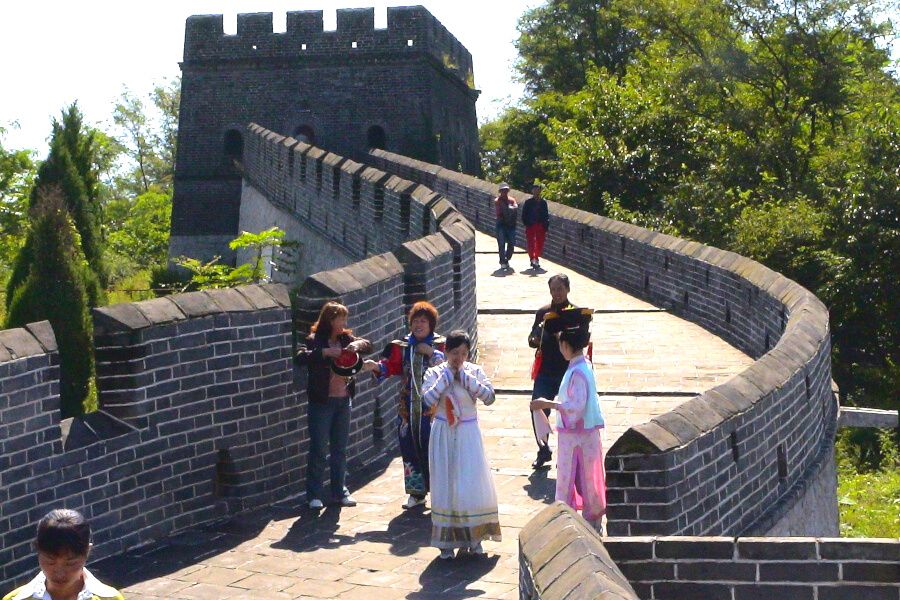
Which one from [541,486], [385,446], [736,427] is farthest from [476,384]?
[385,446]

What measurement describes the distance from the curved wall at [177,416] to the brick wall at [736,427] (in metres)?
2.53

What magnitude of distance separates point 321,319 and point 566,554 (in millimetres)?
4192

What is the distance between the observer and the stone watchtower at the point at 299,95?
3334cm

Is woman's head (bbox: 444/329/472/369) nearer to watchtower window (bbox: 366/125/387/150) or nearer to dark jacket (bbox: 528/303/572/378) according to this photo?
dark jacket (bbox: 528/303/572/378)

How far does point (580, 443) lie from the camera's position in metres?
7.12

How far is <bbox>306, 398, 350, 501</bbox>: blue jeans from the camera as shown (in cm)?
835

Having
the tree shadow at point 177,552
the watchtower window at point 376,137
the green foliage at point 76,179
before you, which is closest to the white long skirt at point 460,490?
the tree shadow at point 177,552

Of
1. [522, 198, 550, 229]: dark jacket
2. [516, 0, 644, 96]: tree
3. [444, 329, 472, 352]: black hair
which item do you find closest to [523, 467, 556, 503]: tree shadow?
[444, 329, 472, 352]: black hair

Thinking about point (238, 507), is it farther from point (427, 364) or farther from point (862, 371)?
point (862, 371)

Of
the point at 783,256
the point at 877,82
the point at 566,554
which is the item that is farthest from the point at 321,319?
the point at 877,82

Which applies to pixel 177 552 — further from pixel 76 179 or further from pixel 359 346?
pixel 76 179

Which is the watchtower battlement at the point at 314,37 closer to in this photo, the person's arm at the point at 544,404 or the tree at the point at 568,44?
the tree at the point at 568,44

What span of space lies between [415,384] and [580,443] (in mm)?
1266

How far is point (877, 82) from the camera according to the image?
83.1ft
